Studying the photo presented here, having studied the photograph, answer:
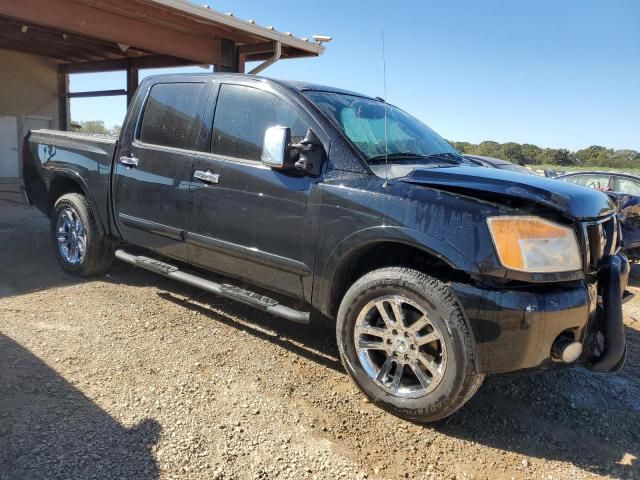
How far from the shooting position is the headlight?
99.2 inches

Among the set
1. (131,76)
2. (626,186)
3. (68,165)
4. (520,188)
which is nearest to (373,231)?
(520,188)

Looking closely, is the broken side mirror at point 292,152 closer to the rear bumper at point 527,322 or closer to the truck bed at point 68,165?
the rear bumper at point 527,322

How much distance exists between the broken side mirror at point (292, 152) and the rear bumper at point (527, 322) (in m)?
1.19

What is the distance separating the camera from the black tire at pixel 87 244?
15.9 ft

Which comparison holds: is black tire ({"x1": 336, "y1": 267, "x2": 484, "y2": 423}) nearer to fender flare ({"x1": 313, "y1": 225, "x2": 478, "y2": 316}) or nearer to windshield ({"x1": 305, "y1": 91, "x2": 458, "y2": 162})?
fender flare ({"x1": 313, "y1": 225, "x2": 478, "y2": 316})

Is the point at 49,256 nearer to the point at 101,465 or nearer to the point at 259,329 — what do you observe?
the point at 259,329

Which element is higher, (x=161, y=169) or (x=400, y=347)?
(x=161, y=169)

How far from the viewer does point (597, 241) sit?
278cm

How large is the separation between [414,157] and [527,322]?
1.48 m

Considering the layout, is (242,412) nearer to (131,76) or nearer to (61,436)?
(61,436)

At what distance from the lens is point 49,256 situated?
19.5 feet

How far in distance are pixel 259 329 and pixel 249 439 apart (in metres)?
1.46

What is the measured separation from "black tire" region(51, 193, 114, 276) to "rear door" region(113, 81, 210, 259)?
460 millimetres

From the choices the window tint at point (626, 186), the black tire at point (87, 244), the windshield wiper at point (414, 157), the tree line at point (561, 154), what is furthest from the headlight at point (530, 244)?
the tree line at point (561, 154)
